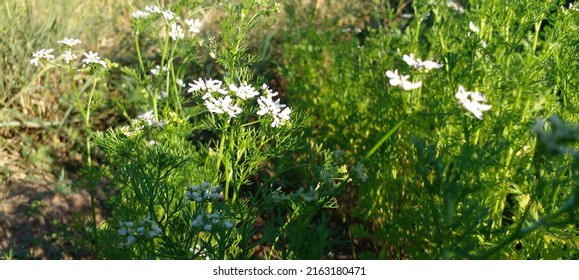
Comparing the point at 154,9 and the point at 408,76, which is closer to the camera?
the point at 408,76

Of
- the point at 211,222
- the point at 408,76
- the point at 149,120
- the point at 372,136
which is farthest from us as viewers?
the point at 372,136

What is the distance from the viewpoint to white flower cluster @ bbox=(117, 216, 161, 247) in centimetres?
199

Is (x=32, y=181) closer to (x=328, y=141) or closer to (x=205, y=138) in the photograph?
(x=205, y=138)

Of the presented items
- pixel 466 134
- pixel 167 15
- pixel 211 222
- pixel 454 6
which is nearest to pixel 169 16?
pixel 167 15

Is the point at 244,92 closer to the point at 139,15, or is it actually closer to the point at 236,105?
the point at 236,105

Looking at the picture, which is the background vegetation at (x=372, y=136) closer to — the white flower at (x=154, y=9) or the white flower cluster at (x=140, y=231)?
the white flower cluster at (x=140, y=231)

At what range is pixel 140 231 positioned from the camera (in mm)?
1998

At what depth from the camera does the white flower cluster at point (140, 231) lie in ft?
6.52

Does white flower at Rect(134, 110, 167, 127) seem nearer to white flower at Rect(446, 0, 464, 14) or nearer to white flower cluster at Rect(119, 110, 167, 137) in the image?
white flower cluster at Rect(119, 110, 167, 137)

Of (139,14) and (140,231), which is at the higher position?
(139,14)

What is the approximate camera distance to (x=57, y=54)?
4355 mm

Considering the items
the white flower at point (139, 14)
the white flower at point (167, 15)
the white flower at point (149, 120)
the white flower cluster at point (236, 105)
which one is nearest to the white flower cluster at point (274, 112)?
Answer: the white flower cluster at point (236, 105)

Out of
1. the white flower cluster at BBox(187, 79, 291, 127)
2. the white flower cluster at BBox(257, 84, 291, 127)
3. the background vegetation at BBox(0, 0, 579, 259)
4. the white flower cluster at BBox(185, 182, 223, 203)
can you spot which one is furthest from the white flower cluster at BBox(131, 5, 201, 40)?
the white flower cluster at BBox(185, 182, 223, 203)

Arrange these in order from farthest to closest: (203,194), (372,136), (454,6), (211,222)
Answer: (454,6)
(372,136)
(203,194)
(211,222)
